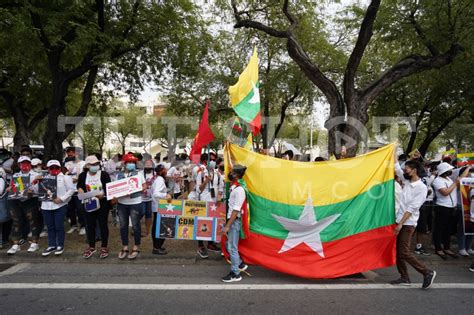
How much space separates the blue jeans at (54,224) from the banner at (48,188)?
27 centimetres

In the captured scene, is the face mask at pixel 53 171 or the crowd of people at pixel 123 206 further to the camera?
the face mask at pixel 53 171

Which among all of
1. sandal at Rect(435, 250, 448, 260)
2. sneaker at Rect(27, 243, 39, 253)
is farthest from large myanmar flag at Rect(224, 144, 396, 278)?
sneaker at Rect(27, 243, 39, 253)

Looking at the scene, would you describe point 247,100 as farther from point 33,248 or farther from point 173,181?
point 33,248

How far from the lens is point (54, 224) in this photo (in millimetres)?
6371

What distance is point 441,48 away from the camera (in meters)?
10.7

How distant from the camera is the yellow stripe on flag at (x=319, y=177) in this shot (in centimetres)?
542

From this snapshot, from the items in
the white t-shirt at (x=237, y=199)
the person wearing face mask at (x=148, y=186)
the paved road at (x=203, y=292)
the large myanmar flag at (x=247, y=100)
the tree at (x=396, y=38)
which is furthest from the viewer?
the tree at (x=396, y=38)

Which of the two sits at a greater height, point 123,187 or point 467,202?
point 123,187

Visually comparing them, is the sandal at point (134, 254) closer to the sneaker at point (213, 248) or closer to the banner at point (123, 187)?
the banner at point (123, 187)

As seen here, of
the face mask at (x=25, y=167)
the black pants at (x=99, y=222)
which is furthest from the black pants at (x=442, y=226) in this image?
the face mask at (x=25, y=167)

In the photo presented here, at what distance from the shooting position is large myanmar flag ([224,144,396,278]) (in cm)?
528

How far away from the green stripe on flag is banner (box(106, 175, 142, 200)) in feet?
7.72

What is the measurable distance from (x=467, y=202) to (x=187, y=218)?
205 inches

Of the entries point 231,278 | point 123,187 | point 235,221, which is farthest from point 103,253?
point 235,221
